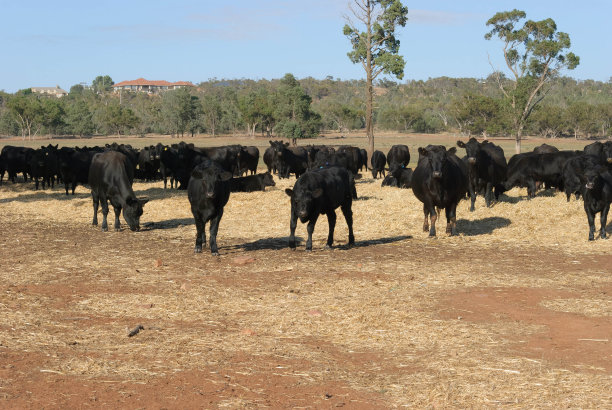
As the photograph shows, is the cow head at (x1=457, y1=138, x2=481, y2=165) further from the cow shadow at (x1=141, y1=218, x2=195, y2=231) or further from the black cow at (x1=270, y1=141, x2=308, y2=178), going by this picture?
the black cow at (x1=270, y1=141, x2=308, y2=178)

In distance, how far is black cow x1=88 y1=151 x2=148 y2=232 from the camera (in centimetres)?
1591

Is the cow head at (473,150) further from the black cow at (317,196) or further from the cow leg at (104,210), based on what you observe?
the cow leg at (104,210)

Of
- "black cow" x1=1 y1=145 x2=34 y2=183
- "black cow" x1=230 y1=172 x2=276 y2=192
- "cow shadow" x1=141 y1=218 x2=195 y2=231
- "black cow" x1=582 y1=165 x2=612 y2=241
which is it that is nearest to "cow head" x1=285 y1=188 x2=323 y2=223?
"cow shadow" x1=141 y1=218 x2=195 y2=231

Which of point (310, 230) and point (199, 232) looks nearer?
point (199, 232)

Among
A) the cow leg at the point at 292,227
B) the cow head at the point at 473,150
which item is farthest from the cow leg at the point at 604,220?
the cow leg at the point at 292,227

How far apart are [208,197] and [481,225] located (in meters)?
7.63

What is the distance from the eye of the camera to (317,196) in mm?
12883

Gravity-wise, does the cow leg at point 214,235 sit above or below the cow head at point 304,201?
below

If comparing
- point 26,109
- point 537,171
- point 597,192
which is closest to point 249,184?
point 537,171

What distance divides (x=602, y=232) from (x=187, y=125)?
109769 mm

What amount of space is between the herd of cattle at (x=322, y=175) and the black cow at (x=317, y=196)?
20 mm

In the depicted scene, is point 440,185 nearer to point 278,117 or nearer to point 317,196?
point 317,196

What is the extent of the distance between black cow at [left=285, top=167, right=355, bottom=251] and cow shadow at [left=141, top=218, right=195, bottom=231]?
466 cm

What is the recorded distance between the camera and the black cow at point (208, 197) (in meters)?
12.9
